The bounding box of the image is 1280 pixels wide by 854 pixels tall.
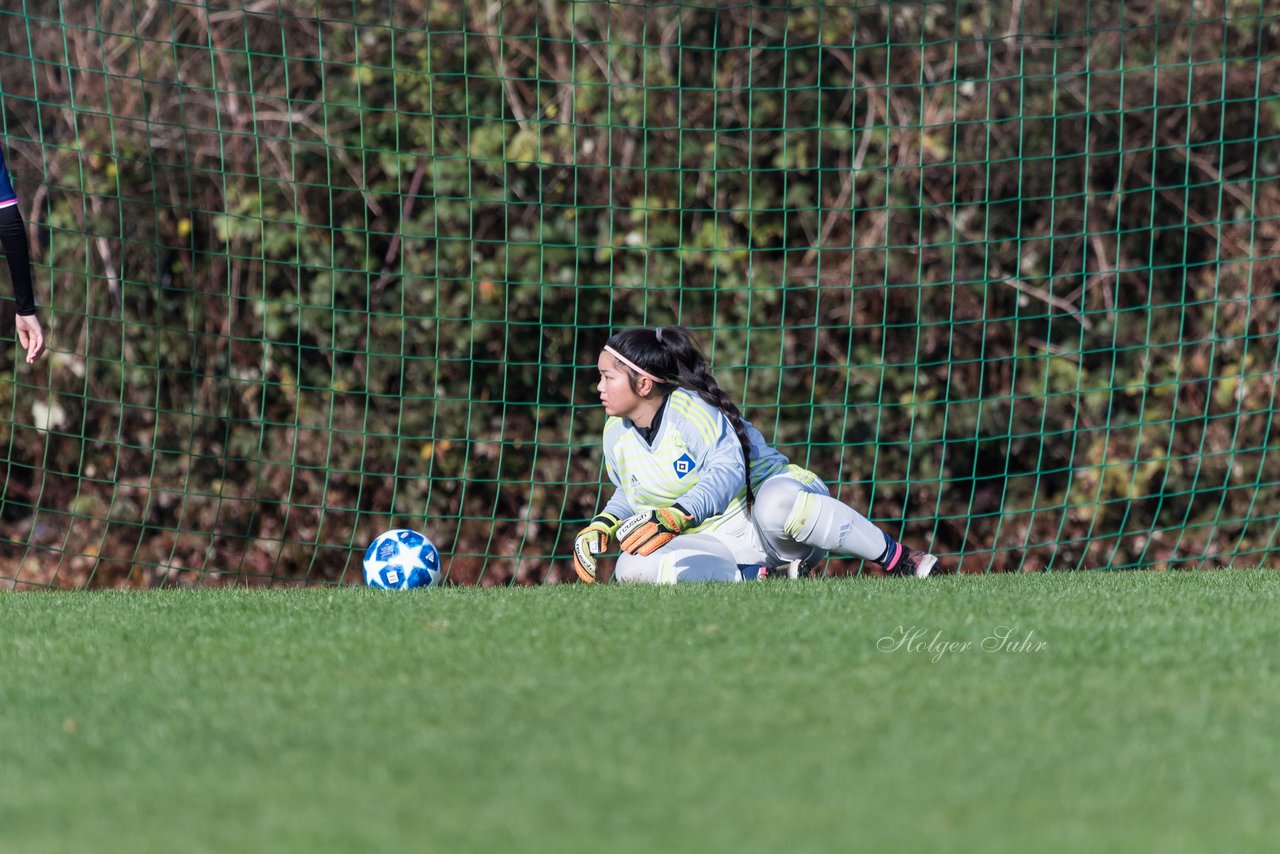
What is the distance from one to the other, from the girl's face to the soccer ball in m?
0.82

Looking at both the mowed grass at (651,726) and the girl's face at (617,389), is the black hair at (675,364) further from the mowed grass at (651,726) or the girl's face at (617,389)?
the mowed grass at (651,726)

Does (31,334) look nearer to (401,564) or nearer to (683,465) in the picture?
(401,564)

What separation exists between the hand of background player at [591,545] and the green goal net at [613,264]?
5.50 feet

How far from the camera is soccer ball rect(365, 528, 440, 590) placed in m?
4.95

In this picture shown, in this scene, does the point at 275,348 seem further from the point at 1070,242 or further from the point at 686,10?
the point at 1070,242

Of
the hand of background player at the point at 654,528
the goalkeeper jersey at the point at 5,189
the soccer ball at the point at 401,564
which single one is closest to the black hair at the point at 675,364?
the hand of background player at the point at 654,528

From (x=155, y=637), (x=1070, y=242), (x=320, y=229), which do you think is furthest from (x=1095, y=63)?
(x=155, y=637)

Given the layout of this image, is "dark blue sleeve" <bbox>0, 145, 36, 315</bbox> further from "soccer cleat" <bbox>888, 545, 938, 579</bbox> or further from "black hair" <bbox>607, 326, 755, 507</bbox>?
"soccer cleat" <bbox>888, 545, 938, 579</bbox>

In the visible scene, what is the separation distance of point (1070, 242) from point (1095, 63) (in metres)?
0.76

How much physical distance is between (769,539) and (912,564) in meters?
0.51

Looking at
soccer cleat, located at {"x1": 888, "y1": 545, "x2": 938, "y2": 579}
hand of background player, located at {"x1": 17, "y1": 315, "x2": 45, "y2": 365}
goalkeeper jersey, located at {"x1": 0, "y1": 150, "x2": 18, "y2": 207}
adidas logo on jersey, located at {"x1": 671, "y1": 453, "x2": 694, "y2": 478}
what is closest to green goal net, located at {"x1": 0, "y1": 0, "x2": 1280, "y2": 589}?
soccer cleat, located at {"x1": 888, "y1": 545, "x2": 938, "y2": 579}

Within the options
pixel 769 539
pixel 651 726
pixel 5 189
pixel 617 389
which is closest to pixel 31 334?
pixel 5 189

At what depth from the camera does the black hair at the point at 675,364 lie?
4723 millimetres

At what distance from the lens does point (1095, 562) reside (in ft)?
22.7
